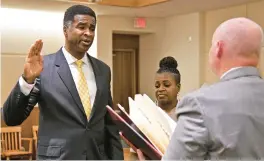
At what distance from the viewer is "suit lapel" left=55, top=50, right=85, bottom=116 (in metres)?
1.90

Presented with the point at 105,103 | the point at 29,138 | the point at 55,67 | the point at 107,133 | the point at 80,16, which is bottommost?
the point at 29,138

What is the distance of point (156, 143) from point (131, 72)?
7407mm

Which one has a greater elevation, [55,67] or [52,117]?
[55,67]

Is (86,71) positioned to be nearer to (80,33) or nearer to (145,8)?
(80,33)

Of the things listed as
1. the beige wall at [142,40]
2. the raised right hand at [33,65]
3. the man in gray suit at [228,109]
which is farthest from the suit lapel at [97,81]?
the beige wall at [142,40]

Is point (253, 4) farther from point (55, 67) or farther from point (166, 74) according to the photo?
point (55, 67)

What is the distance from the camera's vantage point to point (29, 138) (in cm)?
703

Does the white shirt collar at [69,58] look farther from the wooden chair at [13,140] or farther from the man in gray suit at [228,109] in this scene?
the wooden chair at [13,140]

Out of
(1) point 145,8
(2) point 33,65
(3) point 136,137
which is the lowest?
(3) point 136,137

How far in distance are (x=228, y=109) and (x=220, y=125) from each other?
5cm

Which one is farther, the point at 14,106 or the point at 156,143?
the point at 14,106

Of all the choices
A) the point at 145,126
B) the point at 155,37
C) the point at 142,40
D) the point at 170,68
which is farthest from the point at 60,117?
the point at 142,40

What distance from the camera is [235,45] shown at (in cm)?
124

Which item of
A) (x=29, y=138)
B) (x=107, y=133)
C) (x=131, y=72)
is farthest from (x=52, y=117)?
(x=131, y=72)
